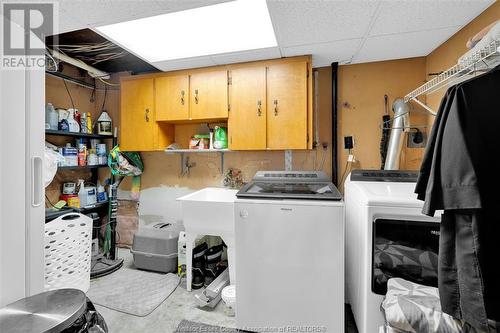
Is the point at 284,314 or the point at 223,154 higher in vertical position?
the point at 223,154

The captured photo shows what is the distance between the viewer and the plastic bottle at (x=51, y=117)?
2404mm

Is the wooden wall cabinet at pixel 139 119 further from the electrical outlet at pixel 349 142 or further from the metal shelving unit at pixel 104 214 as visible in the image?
the electrical outlet at pixel 349 142

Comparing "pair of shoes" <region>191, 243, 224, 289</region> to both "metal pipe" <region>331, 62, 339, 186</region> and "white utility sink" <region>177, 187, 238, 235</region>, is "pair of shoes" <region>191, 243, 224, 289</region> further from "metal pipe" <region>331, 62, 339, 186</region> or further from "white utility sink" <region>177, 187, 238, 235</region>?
"metal pipe" <region>331, 62, 339, 186</region>

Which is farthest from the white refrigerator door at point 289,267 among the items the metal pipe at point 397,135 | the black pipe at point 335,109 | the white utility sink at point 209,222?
the black pipe at point 335,109

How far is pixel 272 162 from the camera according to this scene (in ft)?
8.79

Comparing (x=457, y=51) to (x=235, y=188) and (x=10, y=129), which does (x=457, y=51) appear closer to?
(x=235, y=188)

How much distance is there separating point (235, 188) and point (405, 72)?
2.18 meters

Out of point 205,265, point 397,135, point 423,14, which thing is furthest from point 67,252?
point 423,14

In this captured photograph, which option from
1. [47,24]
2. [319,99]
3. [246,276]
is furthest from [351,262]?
[47,24]

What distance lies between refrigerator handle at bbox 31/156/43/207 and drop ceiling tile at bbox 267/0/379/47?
64.6 inches

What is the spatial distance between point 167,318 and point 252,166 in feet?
5.41

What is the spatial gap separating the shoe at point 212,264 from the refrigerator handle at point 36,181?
1545mm

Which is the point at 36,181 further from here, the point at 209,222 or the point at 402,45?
the point at 402,45

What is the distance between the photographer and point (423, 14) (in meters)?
1.60
